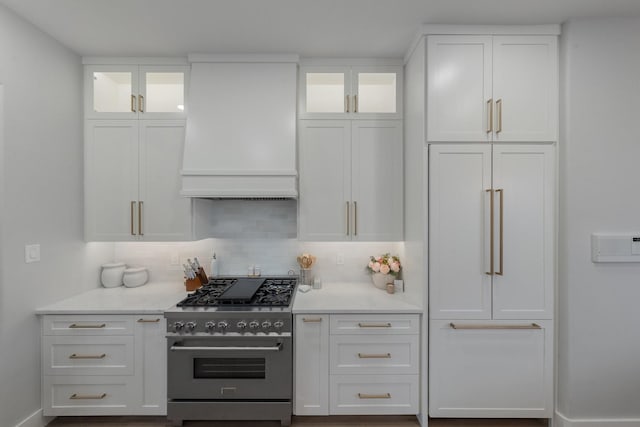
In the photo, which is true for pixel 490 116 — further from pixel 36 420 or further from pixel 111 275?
pixel 36 420

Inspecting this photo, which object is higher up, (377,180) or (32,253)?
(377,180)

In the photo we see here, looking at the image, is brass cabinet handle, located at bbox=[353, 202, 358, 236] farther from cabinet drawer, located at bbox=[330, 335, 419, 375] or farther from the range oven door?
the range oven door

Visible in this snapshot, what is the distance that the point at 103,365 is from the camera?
2.12 m

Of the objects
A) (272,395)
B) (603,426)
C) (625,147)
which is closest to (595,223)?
(625,147)

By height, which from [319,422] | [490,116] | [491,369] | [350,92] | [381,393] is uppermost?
[350,92]

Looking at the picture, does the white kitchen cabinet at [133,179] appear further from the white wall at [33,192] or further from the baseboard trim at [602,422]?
the baseboard trim at [602,422]

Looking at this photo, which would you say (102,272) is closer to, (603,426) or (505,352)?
(505,352)

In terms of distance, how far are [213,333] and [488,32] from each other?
2.65 meters

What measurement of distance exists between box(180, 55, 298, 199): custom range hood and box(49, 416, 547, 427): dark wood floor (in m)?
1.58

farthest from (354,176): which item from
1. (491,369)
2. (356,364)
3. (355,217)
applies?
(491,369)

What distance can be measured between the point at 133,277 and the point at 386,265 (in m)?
2.11

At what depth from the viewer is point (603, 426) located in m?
1.99

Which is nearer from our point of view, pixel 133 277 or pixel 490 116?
pixel 490 116

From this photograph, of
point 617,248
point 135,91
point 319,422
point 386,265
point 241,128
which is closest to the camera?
point 617,248
